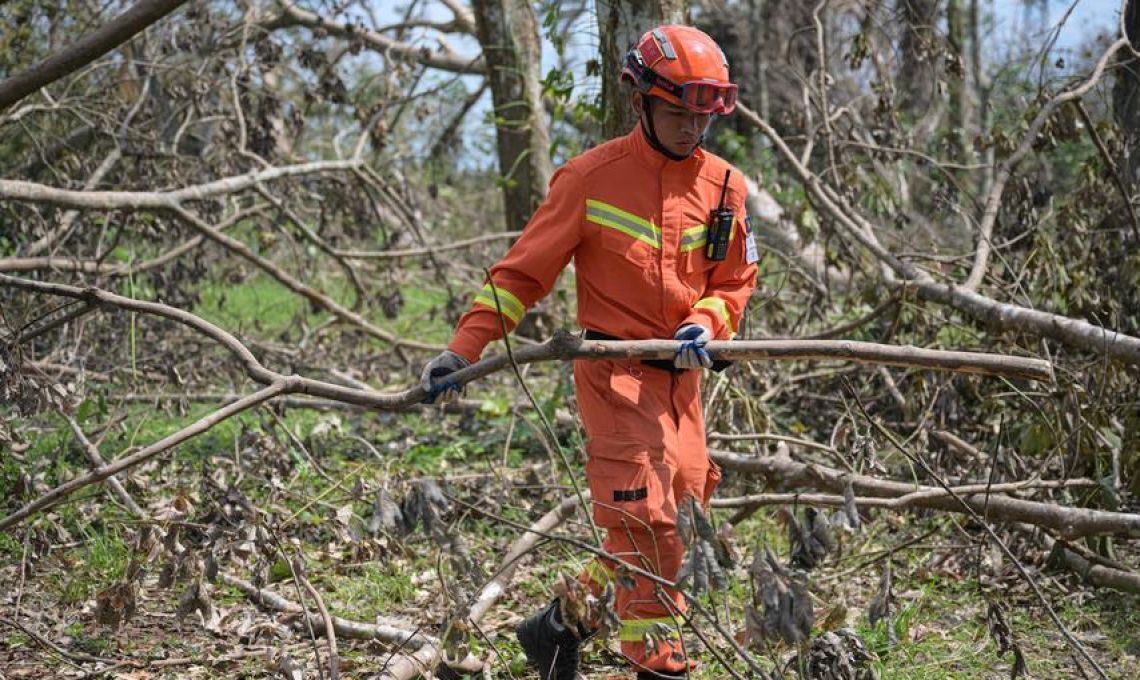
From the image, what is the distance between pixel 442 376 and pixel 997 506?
2.09 metres

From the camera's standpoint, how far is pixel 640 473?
3.33 metres

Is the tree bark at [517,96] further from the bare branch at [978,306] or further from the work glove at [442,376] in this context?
the work glove at [442,376]

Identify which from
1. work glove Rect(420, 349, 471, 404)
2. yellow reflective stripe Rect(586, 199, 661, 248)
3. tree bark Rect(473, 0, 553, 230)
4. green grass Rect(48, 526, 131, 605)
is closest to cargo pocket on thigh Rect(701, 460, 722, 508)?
yellow reflective stripe Rect(586, 199, 661, 248)

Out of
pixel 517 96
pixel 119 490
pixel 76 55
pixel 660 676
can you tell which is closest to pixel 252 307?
pixel 517 96

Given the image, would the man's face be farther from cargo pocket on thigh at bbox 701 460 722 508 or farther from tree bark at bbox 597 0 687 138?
tree bark at bbox 597 0 687 138

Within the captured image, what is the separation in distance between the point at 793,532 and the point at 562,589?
2.11ft

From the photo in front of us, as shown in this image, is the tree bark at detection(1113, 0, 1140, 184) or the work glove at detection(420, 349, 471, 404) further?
the tree bark at detection(1113, 0, 1140, 184)

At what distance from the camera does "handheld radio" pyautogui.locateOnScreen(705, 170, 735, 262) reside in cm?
355

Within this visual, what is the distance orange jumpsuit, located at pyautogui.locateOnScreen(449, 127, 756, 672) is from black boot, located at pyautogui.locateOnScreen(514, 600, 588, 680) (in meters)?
0.21

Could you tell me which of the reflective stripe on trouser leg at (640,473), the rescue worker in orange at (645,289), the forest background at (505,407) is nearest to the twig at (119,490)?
the forest background at (505,407)

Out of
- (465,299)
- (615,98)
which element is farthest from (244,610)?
(465,299)

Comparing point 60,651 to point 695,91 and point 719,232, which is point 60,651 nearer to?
point 719,232

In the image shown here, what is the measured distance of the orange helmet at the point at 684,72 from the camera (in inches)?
132

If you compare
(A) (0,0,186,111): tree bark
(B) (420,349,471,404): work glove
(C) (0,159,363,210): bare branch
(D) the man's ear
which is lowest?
(B) (420,349,471,404): work glove
